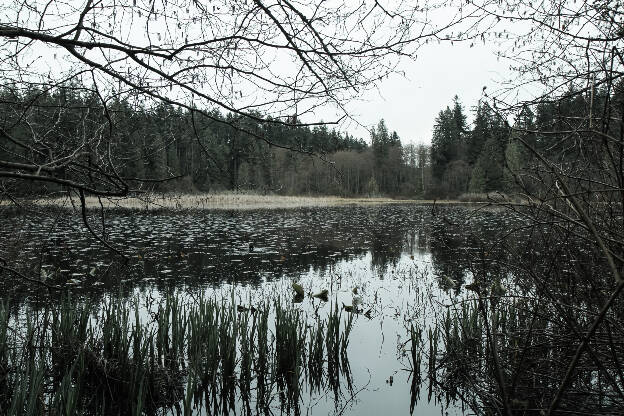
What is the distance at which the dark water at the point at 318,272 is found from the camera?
15.6 feet

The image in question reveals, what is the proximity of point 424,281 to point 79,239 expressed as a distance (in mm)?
12643

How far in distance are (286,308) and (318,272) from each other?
17.7 ft

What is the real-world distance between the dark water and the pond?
39mm

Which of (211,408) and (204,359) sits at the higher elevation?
(204,359)

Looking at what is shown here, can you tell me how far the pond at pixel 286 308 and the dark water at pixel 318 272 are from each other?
39mm

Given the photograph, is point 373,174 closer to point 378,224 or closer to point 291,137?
point 378,224

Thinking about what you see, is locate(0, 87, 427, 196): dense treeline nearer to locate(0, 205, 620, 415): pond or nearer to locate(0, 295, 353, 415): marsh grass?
locate(0, 205, 620, 415): pond

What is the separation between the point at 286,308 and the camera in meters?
5.61

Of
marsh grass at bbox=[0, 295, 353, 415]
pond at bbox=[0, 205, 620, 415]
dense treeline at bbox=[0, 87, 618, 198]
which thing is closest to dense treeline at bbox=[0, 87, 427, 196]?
dense treeline at bbox=[0, 87, 618, 198]

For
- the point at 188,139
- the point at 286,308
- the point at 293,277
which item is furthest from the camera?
the point at 293,277

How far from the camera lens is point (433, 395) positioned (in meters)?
4.72

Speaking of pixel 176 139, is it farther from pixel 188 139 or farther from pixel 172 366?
pixel 172 366

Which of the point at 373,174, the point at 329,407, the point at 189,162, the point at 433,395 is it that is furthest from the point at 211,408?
the point at 373,174

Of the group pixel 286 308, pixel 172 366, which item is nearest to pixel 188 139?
pixel 172 366
